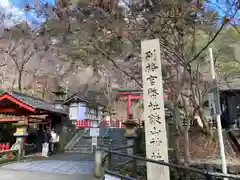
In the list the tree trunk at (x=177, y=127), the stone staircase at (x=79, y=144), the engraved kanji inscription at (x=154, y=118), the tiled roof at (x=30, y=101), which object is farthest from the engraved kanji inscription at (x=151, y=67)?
the stone staircase at (x=79, y=144)

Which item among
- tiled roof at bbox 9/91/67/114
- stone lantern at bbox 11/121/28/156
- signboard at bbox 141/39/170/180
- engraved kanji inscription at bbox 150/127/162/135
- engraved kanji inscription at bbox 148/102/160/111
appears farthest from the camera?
tiled roof at bbox 9/91/67/114

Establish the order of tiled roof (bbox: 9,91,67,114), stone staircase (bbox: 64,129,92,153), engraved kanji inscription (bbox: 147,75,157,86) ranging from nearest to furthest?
engraved kanji inscription (bbox: 147,75,157,86)
tiled roof (bbox: 9,91,67,114)
stone staircase (bbox: 64,129,92,153)

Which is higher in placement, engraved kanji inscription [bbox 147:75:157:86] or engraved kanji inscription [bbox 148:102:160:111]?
engraved kanji inscription [bbox 147:75:157:86]

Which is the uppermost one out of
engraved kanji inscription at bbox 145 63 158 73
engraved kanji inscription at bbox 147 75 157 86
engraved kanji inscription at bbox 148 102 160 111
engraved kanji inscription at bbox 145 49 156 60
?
engraved kanji inscription at bbox 145 49 156 60

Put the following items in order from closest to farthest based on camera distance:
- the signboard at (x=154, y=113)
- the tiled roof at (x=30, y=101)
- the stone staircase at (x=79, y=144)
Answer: the signboard at (x=154, y=113) < the tiled roof at (x=30, y=101) < the stone staircase at (x=79, y=144)

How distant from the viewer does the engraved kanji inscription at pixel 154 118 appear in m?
6.43

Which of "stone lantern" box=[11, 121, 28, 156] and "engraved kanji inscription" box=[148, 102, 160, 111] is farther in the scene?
"stone lantern" box=[11, 121, 28, 156]

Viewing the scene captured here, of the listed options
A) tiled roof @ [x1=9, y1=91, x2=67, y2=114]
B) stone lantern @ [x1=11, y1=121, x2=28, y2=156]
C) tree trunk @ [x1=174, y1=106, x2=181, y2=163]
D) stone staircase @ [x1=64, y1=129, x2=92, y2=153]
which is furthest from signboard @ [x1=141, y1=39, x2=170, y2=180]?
stone staircase @ [x1=64, y1=129, x2=92, y2=153]

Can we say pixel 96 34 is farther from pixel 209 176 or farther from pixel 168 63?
pixel 209 176

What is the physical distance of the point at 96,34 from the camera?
946cm

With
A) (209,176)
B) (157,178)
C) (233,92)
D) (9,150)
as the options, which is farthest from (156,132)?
(233,92)

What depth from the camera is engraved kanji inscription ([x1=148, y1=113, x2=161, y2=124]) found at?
21.1ft

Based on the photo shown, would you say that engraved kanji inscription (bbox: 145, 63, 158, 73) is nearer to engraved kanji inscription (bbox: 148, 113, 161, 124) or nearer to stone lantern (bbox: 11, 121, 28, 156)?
engraved kanji inscription (bbox: 148, 113, 161, 124)

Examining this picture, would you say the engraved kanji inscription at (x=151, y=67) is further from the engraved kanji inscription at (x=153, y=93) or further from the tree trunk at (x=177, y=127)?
the tree trunk at (x=177, y=127)
